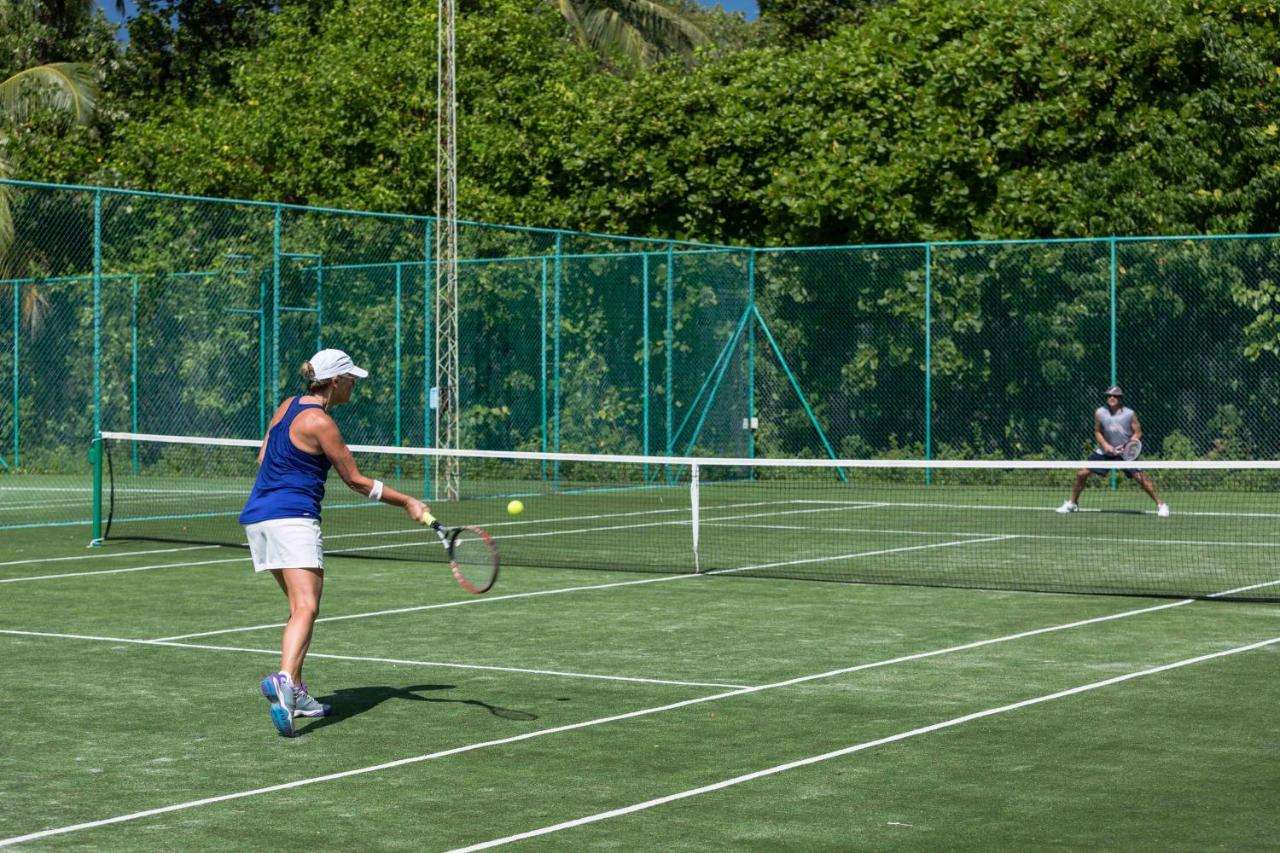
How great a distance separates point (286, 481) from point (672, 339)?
17.1m

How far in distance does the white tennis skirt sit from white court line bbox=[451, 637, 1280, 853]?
2153mm

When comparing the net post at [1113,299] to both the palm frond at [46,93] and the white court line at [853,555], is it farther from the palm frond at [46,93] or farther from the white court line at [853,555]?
the palm frond at [46,93]

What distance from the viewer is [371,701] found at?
8.50m

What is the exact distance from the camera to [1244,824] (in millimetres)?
6043

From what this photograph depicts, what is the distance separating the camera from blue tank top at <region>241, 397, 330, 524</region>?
7949 mm

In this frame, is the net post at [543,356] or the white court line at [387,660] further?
the net post at [543,356]

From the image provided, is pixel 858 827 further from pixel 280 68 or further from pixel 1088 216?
pixel 280 68

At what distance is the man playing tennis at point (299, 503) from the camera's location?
7.89 m

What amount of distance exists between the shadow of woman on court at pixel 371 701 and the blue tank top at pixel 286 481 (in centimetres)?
88

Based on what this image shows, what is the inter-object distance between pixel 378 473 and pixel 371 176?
27.1 feet

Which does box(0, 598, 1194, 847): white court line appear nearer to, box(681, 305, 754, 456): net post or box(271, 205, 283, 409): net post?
box(271, 205, 283, 409): net post

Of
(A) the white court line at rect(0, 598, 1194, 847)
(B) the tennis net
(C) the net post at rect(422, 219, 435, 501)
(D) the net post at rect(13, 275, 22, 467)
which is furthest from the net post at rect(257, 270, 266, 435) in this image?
(A) the white court line at rect(0, 598, 1194, 847)

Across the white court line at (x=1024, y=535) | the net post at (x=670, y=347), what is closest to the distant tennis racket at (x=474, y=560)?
the white court line at (x=1024, y=535)

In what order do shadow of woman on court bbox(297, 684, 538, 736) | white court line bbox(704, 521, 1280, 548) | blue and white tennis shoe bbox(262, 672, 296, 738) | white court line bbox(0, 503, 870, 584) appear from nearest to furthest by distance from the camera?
blue and white tennis shoe bbox(262, 672, 296, 738) < shadow of woman on court bbox(297, 684, 538, 736) < white court line bbox(0, 503, 870, 584) < white court line bbox(704, 521, 1280, 548)
